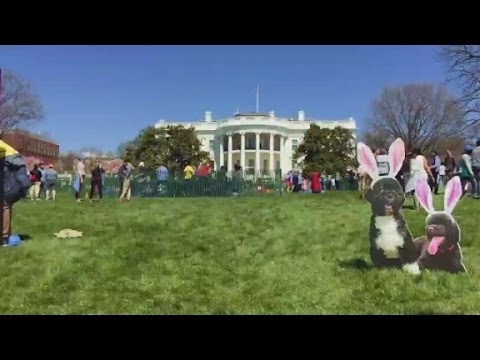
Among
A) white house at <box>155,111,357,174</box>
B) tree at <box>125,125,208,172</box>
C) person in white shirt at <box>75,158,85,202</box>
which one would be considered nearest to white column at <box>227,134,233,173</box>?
white house at <box>155,111,357,174</box>

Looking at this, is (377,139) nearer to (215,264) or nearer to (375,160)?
(375,160)

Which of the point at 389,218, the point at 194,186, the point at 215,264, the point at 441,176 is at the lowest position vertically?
the point at 215,264

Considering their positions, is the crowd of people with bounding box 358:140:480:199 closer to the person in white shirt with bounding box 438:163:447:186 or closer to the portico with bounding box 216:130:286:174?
the person in white shirt with bounding box 438:163:447:186

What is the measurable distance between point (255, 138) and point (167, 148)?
3.79 ft

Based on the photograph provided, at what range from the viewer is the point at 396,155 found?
581 centimetres

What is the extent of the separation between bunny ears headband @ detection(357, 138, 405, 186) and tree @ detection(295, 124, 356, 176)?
0.31 meters

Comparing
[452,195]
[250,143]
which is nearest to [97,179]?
[250,143]

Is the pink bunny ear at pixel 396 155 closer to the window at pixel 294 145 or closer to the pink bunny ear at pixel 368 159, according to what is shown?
the pink bunny ear at pixel 368 159
